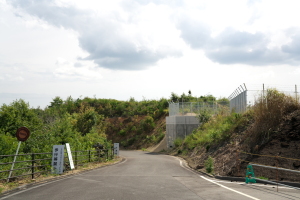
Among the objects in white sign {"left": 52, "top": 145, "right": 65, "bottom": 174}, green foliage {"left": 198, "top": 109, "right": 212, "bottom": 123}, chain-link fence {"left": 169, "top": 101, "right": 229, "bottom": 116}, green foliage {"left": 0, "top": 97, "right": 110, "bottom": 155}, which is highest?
chain-link fence {"left": 169, "top": 101, "right": 229, "bottom": 116}

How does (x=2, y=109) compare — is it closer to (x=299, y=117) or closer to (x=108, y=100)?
(x=299, y=117)

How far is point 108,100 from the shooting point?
3125 inches

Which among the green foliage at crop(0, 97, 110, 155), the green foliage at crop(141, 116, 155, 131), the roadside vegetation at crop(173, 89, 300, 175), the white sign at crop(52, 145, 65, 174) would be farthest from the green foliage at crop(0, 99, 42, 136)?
the green foliage at crop(141, 116, 155, 131)

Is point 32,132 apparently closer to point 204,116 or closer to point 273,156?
point 273,156

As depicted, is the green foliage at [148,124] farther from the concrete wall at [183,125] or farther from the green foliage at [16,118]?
the green foliage at [16,118]

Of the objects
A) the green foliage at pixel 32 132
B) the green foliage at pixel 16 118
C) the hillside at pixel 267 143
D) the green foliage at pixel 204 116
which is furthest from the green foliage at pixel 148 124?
the hillside at pixel 267 143

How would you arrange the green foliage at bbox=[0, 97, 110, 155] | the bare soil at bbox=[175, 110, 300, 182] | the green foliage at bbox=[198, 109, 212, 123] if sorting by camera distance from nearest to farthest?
1. the bare soil at bbox=[175, 110, 300, 182]
2. the green foliage at bbox=[0, 97, 110, 155]
3. the green foliage at bbox=[198, 109, 212, 123]

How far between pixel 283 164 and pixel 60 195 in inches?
415

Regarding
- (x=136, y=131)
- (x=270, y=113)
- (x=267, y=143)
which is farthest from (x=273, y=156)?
(x=136, y=131)

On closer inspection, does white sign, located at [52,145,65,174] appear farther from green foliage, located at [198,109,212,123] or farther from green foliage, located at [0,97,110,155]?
green foliage, located at [198,109,212,123]

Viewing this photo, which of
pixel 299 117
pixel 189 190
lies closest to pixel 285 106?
pixel 299 117

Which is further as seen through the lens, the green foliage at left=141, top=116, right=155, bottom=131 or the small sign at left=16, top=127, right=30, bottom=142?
the green foliage at left=141, top=116, right=155, bottom=131

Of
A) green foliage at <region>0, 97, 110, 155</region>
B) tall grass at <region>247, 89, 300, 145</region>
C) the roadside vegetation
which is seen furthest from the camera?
green foliage at <region>0, 97, 110, 155</region>

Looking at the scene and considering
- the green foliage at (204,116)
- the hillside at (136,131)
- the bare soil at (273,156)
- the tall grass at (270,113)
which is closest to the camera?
the bare soil at (273,156)
